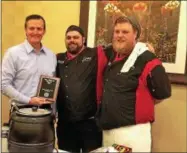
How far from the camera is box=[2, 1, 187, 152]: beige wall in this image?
88.7 inches

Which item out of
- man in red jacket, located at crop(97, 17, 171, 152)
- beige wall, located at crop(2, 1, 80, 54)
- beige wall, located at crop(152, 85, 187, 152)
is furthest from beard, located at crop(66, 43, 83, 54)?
beige wall, located at crop(152, 85, 187, 152)

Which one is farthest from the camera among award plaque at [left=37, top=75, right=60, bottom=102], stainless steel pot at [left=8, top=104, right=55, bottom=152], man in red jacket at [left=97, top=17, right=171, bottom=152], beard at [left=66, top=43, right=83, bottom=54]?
beard at [left=66, top=43, right=83, bottom=54]

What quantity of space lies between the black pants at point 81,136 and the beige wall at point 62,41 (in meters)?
0.64

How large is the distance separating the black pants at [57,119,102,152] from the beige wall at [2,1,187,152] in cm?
64

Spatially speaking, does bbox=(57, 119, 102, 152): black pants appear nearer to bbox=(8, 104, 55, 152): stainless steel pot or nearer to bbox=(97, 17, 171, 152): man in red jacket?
bbox=(97, 17, 171, 152): man in red jacket

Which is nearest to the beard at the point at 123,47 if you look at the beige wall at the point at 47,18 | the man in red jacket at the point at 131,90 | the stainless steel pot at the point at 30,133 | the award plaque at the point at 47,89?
the man in red jacket at the point at 131,90

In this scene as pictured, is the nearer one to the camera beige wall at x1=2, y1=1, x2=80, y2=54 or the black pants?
the black pants

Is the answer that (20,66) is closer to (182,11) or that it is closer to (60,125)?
(60,125)

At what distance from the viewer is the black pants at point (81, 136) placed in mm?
1911

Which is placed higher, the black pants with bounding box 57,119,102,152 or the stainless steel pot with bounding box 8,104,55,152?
the stainless steel pot with bounding box 8,104,55,152

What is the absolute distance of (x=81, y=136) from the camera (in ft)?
6.31

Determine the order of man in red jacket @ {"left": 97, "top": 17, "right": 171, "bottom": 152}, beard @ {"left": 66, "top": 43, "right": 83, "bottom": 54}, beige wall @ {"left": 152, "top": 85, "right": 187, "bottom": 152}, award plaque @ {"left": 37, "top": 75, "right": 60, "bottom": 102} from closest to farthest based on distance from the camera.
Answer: award plaque @ {"left": 37, "top": 75, "right": 60, "bottom": 102} → man in red jacket @ {"left": 97, "top": 17, "right": 171, "bottom": 152} → beard @ {"left": 66, "top": 43, "right": 83, "bottom": 54} → beige wall @ {"left": 152, "top": 85, "right": 187, "bottom": 152}

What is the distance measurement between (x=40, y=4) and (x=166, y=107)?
4.93 feet

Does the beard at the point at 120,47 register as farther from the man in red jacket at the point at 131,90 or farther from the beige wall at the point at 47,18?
the beige wall at the point at 47,18
